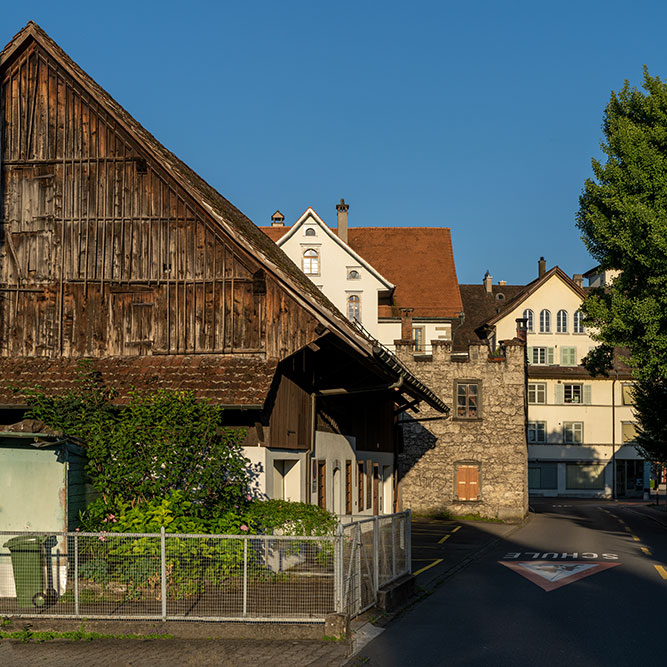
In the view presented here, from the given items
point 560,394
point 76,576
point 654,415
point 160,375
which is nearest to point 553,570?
point 160,375

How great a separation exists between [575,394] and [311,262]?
2563 cm

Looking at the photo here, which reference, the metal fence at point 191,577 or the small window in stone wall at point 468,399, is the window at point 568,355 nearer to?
the small window in stone wall at point 468,399

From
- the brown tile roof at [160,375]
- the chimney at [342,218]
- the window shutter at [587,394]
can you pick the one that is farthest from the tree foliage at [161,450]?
the window shutter at [587,394]

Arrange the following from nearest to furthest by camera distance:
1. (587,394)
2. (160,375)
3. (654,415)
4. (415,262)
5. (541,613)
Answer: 1. (541,613)
2. (160,375)
3. (654,415)
4. (415,262)
5. (587,394)

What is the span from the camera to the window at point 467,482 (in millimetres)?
40000

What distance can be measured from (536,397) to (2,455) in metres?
58.5

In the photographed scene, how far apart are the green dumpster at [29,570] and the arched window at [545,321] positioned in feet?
195

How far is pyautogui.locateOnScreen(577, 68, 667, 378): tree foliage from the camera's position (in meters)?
26.7

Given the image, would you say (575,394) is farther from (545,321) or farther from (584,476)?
(584,476)

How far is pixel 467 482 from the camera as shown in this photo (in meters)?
40.0

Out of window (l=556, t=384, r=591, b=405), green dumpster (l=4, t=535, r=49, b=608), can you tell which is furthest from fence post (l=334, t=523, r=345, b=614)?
window (l=556, t=384, r=591, b=405)

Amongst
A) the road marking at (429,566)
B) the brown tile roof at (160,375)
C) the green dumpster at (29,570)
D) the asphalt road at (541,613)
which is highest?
the brown tile roof at (160,375)

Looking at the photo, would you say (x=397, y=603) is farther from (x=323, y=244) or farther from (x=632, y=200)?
(x=323, y=244)

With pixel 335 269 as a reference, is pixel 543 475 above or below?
below
